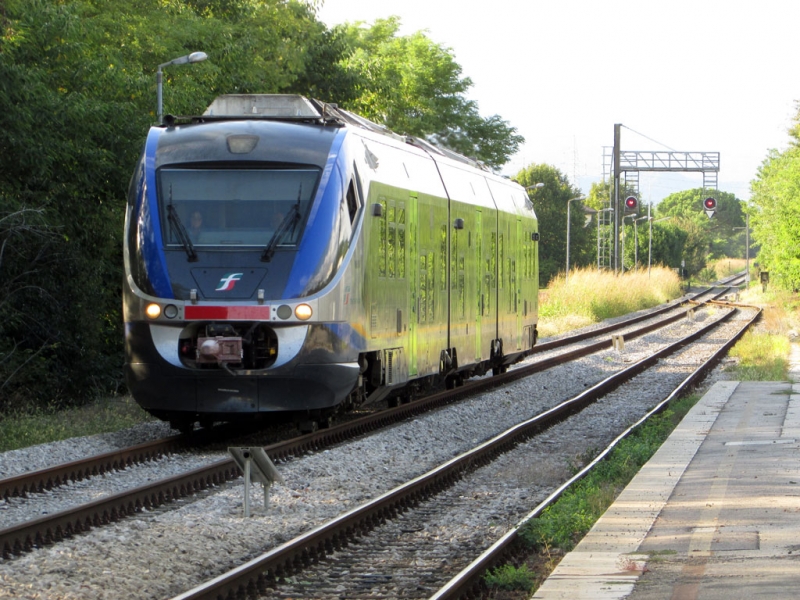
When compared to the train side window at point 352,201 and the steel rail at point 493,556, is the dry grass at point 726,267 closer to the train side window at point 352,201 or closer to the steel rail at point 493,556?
the train side window at point 352,201

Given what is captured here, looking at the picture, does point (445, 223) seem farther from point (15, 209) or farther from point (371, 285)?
point (15, 209)

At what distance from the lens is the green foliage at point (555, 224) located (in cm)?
8962

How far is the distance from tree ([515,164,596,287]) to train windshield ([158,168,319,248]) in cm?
7298

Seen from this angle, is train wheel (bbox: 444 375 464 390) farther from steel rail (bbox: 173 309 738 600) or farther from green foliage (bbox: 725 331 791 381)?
green foliage (bbox: 725 331 791 381)

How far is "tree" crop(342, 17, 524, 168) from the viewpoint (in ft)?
209

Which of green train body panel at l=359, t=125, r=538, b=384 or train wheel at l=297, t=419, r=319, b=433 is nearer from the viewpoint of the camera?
train wheel at l=297, t=419, r=319, b=433

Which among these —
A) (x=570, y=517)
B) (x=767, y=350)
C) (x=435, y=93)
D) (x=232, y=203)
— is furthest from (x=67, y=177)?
(x=435, y=93)

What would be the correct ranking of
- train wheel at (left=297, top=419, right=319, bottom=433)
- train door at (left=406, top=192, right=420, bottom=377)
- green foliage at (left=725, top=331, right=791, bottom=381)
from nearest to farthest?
train wheel at (left=297, top=419, right=319, bottom=433), train door at (left=406, top=192, right=420, bottom=377), green foliage at (left=725, top=331, right=791, bottom=381)

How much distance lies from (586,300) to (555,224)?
43475 mm

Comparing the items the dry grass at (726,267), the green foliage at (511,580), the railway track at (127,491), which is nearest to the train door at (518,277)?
the railway track at (127,491)

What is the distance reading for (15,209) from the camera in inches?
673

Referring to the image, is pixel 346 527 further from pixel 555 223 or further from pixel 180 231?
pixel 555 223

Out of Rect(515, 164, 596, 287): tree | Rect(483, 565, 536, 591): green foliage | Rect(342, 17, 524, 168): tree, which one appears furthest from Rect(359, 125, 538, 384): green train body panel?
Rect(515, 164, 596, 287): tree

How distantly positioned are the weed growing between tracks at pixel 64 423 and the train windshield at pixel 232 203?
8.91 ft
